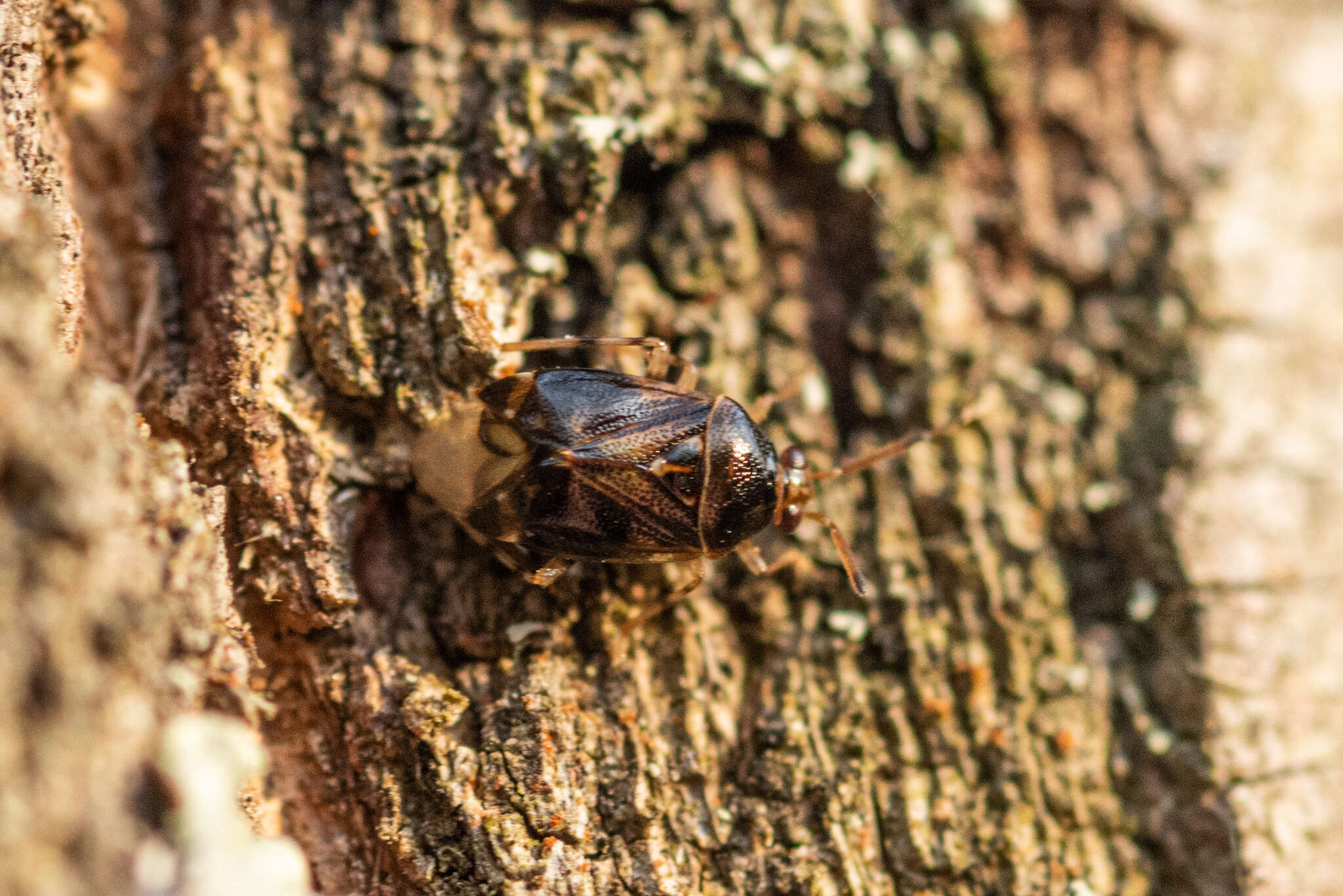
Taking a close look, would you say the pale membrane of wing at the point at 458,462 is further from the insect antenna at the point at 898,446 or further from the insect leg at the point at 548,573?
the insect antenna at the point at 898,446

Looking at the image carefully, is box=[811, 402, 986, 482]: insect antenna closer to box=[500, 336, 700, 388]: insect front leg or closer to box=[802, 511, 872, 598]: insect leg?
box=[802, 511, 872, 598]: insect leg

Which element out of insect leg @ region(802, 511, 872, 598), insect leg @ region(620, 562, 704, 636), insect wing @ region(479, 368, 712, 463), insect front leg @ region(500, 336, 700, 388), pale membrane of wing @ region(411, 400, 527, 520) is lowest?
insect leg @ region(620, 562, 704, 636)

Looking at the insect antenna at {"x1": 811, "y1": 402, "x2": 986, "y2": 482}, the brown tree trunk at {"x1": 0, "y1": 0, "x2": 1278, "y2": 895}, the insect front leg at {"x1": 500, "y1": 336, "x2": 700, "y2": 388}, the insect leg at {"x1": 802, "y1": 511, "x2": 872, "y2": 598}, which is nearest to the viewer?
the brown tree trunk at {"x1": 0, "y1": 0, "x2": 1278, "y2": 895}

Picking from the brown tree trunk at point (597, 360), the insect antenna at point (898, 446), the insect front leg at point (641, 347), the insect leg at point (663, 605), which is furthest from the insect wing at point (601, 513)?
the insect antenna at point (898, 446)

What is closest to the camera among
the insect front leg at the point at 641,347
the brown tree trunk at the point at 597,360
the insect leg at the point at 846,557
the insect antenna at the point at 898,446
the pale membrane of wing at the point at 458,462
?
the brown tree trunk at the point at 597,360

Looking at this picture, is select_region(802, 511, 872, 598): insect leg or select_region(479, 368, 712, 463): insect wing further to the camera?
select_region(802, 511, 872, 598): insect leg

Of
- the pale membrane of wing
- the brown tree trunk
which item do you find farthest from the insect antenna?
the pale membrane of wing

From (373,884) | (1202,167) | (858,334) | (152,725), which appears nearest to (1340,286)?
(1202,167)
